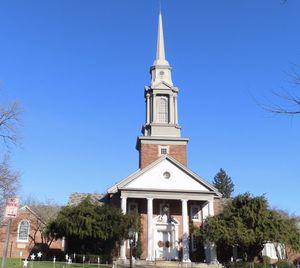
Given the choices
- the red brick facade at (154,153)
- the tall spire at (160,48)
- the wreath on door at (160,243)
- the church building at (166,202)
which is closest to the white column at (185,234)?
the church building at (166,202)

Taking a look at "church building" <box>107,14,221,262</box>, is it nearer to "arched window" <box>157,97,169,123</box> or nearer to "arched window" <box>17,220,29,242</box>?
"arched window" <box>157,97,169,123</box>

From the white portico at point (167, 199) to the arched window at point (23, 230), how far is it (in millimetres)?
10843

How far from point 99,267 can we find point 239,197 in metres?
14.0

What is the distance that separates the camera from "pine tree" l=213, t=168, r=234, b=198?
101150mm

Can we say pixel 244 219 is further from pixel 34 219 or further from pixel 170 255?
pixel 34 219

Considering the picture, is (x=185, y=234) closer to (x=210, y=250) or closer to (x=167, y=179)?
(x=210, y=250)

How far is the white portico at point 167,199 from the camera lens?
40875 mm

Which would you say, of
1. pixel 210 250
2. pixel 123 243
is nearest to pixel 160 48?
pixel 123 243

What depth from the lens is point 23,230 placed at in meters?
46.3

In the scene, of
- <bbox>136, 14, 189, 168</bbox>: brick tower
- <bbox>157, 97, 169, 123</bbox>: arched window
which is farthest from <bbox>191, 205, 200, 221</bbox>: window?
<bbox>157, 97, 169, 123</bbox>: arched window

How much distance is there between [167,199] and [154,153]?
586 cm

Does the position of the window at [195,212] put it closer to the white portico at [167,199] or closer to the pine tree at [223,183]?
the white portico at [167,199]

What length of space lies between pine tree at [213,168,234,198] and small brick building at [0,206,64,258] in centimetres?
6026

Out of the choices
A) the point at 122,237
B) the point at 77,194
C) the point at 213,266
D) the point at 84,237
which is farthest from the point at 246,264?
the point at 77,194
